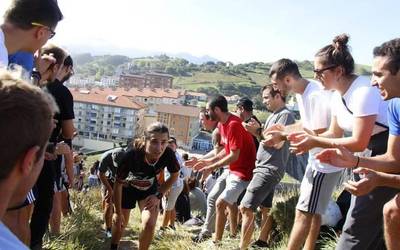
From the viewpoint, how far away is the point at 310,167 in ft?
14.3

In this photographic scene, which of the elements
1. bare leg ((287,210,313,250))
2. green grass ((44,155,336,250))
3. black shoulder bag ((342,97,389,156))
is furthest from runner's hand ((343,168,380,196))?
green grass ((44,155,336,250))

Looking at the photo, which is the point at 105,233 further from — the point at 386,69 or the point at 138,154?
the point at 386,69

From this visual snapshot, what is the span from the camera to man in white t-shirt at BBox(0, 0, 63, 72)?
316 cm

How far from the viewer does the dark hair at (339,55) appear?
3.89 metres

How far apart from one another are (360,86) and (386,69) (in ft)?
1.21

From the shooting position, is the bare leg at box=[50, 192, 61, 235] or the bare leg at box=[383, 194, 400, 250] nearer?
the bare leg at box=[383, 194, 400, 250]

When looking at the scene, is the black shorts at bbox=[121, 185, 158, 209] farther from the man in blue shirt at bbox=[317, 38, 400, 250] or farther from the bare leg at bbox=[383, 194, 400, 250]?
the bare leg at bbox=[383, 194, 400, 250]

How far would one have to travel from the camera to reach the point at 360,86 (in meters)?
3.62

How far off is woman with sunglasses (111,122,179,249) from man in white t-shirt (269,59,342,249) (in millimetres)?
1524

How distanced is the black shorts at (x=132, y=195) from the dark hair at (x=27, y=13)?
9.65 ft

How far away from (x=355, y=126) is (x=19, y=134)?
8.72 ft

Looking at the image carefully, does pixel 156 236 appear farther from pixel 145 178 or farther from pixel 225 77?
pixel 225 77

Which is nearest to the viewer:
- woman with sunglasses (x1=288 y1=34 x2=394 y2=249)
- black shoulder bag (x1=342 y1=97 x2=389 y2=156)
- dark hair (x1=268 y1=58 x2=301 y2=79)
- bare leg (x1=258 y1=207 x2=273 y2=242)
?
woman with sunglasses (x1=288 y1=34 x2=394 y2=249)

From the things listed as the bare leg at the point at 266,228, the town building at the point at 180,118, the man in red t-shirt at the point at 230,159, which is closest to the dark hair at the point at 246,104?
the man in red t-shirt at the point at 230,159
